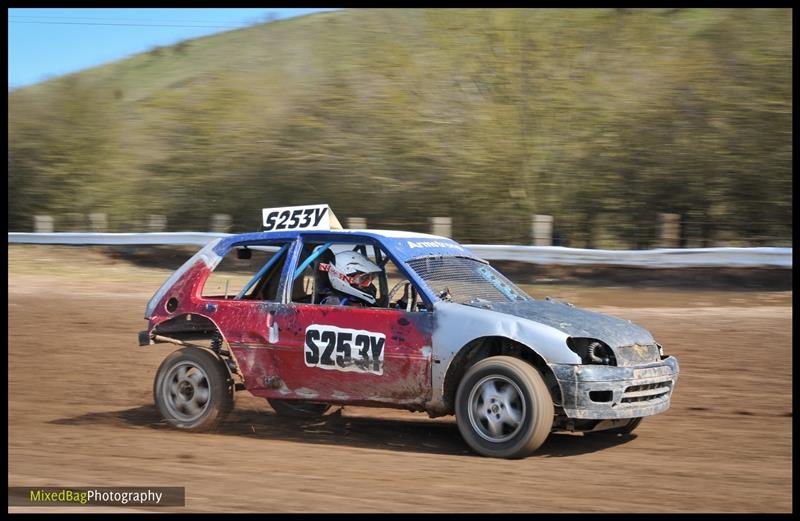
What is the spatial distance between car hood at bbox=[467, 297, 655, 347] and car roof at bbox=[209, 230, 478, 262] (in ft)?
2.37

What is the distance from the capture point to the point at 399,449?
7.02 metres

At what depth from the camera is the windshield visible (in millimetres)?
7062

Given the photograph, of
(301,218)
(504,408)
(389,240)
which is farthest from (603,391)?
(301,218)

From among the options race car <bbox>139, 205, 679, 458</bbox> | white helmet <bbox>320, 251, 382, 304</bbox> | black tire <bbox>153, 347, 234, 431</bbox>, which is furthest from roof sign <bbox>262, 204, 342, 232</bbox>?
black tire <bbox>153, 347, 234, 431</bbox>

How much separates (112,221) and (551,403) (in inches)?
741

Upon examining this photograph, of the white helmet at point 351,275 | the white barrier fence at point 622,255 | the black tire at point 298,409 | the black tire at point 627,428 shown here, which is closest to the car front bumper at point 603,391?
the black tire at point 627,428

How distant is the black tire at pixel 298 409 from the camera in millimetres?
8391

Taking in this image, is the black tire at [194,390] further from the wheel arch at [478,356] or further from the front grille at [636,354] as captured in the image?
the front grille at [636,354]

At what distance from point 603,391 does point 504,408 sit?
2.23 ft

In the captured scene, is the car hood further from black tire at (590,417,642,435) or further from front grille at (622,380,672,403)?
black tire at (590,417,642,435)

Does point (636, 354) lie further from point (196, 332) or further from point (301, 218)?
point (196, 332)

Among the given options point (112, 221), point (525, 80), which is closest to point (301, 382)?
point (525, 80)

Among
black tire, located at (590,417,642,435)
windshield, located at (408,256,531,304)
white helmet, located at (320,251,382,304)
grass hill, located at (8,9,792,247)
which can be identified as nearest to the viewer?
windshield, located at (408,256,531,304)
